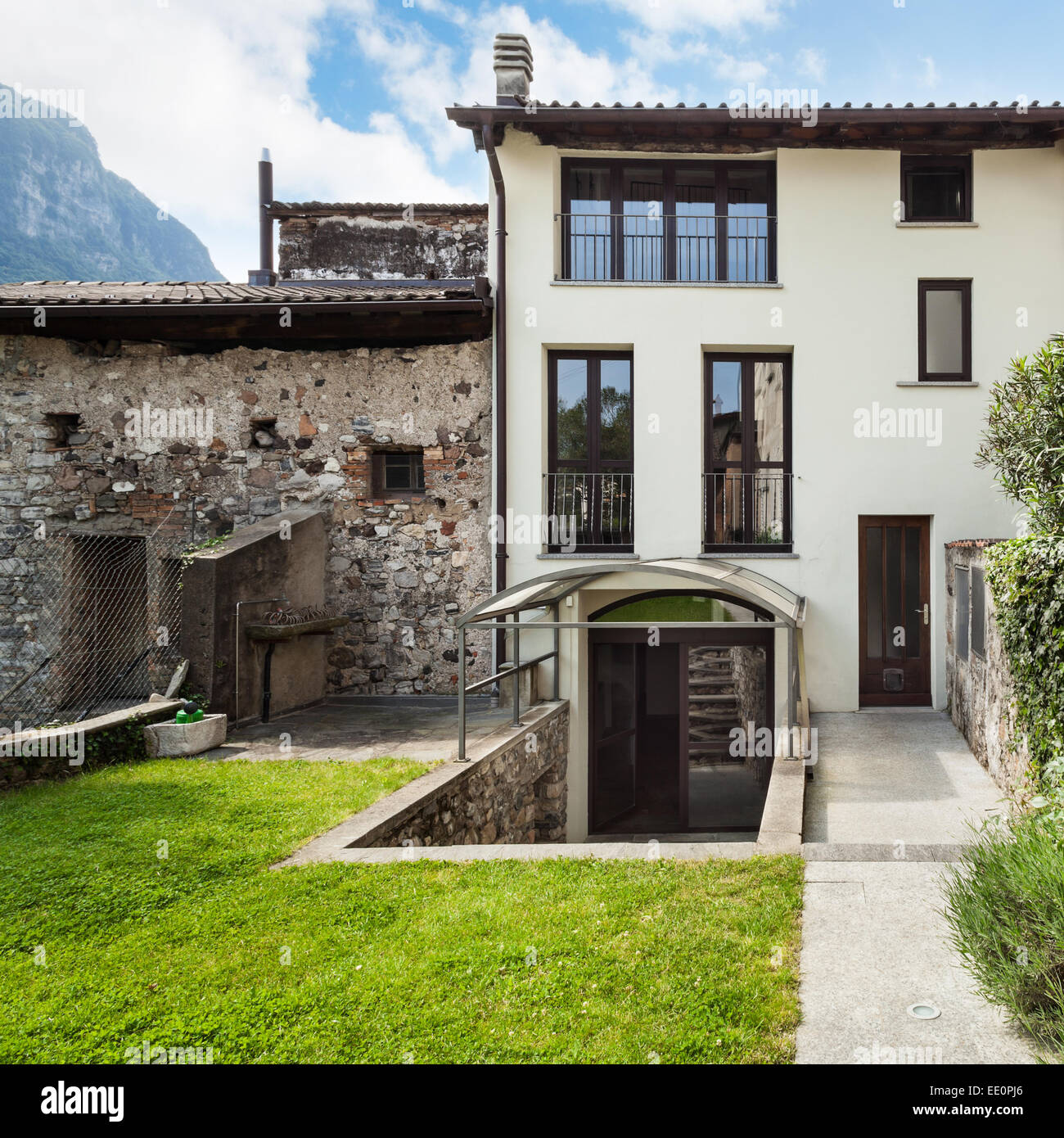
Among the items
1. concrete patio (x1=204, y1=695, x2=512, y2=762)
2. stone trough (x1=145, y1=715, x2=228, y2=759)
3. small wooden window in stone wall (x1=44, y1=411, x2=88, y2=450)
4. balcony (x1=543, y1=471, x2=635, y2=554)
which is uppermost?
small wooden window in stone wall (x1=44, y1=411, x2=88, y2=450)

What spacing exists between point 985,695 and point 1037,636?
2.17 metres

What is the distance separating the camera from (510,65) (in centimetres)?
886

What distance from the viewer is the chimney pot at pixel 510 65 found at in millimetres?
8828

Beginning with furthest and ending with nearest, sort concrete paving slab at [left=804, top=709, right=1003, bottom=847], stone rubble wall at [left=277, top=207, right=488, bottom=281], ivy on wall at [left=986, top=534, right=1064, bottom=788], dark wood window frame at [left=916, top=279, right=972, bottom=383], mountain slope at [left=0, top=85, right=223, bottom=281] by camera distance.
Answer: mountain slope at [left=0, top=85, right=223, bottom=281] < stone rubble wall at [left=277, top=207, right=488, bottom=281] < dark wood window frame at [left=916, top=279, right=972, bottom=383] < concrete paving slab at [left=804, top=709, right=1003, bottom=847] < ivy on wall at [left=986, top=534, right=1064, bottom=788]

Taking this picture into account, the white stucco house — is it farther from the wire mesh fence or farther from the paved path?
the wire mesh fence

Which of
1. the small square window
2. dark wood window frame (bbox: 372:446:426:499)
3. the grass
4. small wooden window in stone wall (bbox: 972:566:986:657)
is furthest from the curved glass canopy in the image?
the small square window

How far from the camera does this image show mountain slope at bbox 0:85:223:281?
62.1 m

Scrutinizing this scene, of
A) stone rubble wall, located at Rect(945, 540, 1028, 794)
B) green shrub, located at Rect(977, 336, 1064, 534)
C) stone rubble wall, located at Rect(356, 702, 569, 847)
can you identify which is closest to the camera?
stone rubble wall, located at Rect(356, 702, 569, 847)

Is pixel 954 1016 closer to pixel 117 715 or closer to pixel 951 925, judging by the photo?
pixel 951 925

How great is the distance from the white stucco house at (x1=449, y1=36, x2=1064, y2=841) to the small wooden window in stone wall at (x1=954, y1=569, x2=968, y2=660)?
72 centimetres

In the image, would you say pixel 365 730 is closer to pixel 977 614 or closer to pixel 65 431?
pixel 65 431

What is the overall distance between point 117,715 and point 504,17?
930 centimetres

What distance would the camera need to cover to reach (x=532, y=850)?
175 inches
